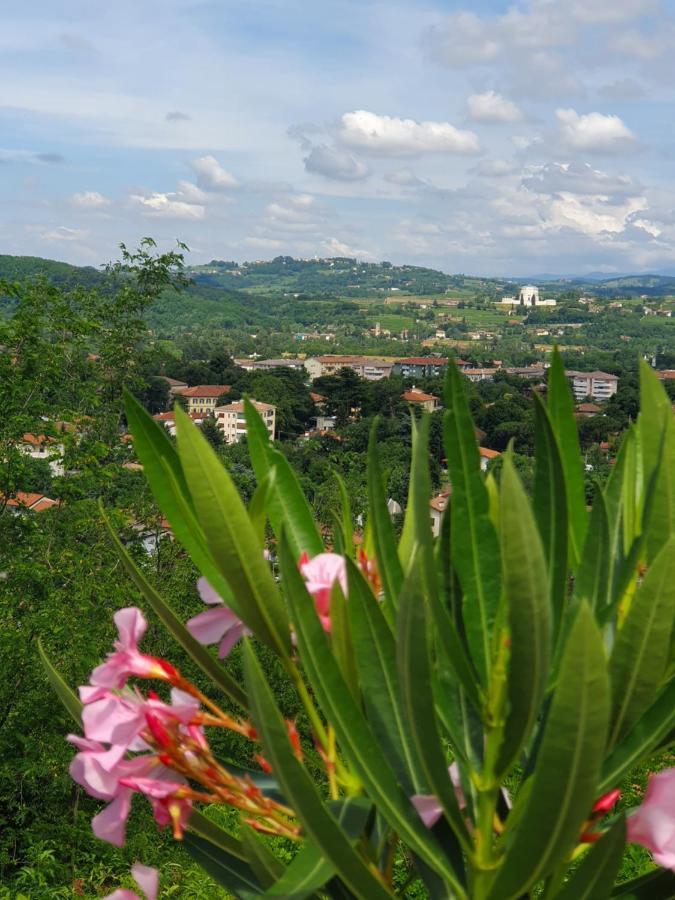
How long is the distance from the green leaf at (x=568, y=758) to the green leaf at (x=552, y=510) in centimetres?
19

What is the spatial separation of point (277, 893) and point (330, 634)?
0.20 m

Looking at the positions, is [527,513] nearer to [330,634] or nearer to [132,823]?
[330,634]

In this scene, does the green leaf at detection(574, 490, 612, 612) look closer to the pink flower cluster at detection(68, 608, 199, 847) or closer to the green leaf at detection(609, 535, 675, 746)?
the green leaf at detection(609, 535, 675, 746)

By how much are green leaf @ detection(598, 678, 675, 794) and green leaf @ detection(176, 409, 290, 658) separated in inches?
10.9

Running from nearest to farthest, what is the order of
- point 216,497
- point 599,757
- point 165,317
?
1. point 599,757
2. point 216,497
3. point 165,317

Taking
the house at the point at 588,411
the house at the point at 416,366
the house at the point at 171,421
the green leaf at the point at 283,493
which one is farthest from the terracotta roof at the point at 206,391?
the green leaf at the point at 283,493

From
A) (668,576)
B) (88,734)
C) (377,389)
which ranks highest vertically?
(668,576)

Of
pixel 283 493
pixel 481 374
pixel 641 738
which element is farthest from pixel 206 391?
pixel 641 738

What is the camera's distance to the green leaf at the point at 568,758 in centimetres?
48

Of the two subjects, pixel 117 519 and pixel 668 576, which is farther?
pixel 117 519

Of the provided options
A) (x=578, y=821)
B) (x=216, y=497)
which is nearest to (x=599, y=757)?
(x=578, y=821)

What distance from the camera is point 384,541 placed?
29.8 inches

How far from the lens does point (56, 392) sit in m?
7.66

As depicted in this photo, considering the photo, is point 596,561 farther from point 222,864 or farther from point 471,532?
point 222,864
